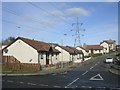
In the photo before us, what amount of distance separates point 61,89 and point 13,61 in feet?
60.6

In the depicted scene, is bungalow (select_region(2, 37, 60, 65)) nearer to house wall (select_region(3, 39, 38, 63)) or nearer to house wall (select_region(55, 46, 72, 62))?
house wall (select_region(3, 39, 38, 63))

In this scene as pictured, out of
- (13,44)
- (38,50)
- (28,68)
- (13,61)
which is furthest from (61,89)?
(13,44)

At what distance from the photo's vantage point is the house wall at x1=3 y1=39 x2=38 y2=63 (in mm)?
27317

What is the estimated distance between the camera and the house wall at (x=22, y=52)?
27.3m

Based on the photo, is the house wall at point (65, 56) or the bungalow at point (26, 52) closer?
the bungalow at point (26, 52)

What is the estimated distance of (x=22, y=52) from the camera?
28.2 meters

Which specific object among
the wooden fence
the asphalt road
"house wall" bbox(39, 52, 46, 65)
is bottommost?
the asphalt road

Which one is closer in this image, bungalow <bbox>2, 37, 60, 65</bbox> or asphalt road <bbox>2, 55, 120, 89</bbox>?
asphalt road <bbox>2, 55, 120, 89</bbox>

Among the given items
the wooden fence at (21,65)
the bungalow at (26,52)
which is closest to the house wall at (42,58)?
the bungalow at (26,52)

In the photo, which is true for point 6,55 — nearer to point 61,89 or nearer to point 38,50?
point 38,50

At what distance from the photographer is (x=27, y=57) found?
90.9ft

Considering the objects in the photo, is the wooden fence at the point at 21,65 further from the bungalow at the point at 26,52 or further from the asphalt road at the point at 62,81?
the asphalt road at the point at 62,81

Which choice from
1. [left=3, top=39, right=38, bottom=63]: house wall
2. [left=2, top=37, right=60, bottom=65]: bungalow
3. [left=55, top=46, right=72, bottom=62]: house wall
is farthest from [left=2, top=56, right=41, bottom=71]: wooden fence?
[left=55, top=46, right=72, bottom=62]: house wall

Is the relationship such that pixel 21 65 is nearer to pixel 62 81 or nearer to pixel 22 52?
pixel 22 52
